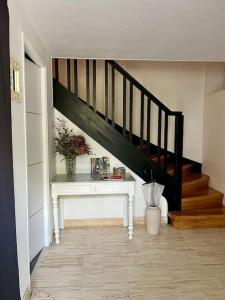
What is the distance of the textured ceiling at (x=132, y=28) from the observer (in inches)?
70.6

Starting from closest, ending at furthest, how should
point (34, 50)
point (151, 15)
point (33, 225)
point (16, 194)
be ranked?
point (16, 194) < point (151, 15) < point (34, 50) < point (33, 225)

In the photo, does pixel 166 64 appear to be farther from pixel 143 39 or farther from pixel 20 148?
pixel 20 148

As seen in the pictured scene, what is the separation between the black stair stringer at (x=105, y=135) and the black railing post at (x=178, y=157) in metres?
0.10

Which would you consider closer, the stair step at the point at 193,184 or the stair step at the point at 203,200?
the stair step at the point at 203,200

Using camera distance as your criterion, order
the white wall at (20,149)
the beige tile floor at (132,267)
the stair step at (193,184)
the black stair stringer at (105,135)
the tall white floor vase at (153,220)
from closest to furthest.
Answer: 1. the white wall at (20,149)
2. the beige tile floor at (132,267)
3. the tall white floor vase at (153,220)
4. the black stair stringer at (105,135)
5. the stair step at (193,184)

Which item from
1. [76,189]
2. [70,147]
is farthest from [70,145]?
[76,189]

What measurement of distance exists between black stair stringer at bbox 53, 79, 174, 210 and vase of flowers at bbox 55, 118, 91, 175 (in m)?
0.19

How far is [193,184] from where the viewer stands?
3865 millimetres

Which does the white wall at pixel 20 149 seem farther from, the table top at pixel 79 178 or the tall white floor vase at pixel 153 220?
the tall white floor vase at pixel 153 220

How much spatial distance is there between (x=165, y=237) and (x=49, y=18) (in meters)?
2.80

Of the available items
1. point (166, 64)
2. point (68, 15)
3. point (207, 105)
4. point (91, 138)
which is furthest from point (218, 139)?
point (68, 15)

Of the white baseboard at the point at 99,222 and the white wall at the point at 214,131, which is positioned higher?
the white wall at the point at 214,131

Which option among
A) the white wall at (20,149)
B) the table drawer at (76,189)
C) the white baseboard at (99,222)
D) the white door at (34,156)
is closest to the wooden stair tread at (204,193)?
the white baseboard at (99,222)

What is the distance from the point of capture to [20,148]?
1.74m
